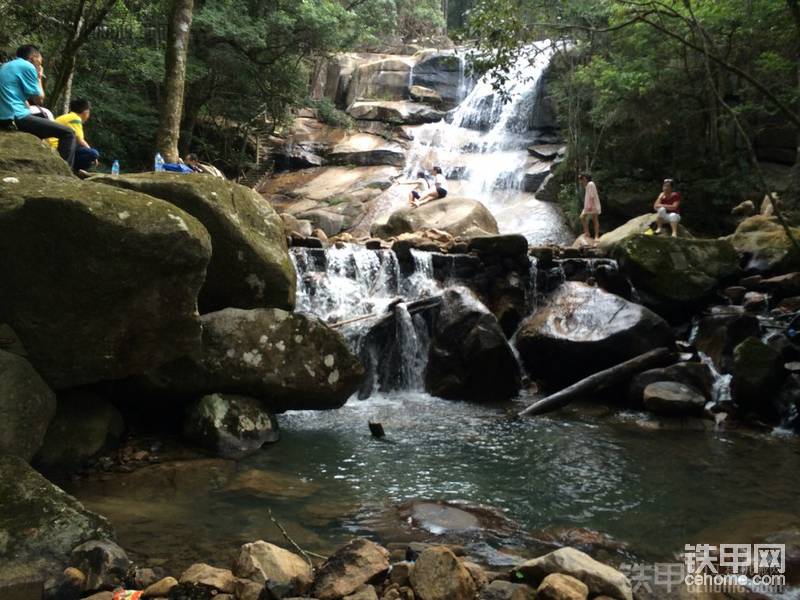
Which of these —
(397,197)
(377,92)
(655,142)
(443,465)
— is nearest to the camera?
(443,465)

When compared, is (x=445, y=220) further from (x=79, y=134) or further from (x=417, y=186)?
(x=79, y=134)

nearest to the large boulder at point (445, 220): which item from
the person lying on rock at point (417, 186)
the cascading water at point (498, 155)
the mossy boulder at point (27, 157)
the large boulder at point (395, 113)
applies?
the person lying on rock at point (417, 186)

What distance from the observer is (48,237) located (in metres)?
4.94

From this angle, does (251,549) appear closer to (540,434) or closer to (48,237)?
(48,237)

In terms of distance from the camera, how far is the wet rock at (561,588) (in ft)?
11.0

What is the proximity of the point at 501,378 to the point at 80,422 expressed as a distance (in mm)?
6207

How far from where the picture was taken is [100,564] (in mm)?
3770

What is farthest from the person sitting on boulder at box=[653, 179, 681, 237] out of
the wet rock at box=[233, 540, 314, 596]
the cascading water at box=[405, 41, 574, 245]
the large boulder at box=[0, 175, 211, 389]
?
the wet rock at box=[233, 540, 314, 596]

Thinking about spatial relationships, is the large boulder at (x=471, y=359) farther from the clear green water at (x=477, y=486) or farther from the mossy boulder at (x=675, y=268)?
the mossy boulder at (x=675, y=268)

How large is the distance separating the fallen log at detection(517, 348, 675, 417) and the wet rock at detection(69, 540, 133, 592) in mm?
6277

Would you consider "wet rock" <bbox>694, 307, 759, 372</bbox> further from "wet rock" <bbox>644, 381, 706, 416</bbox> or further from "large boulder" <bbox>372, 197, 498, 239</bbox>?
"large boulder" <bbox>372, 197, 498, 239</bbox>

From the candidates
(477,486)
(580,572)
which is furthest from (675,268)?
(580,572)

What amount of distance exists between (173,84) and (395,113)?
17664mm

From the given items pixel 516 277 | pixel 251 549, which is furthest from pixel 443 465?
pixel 516 277
